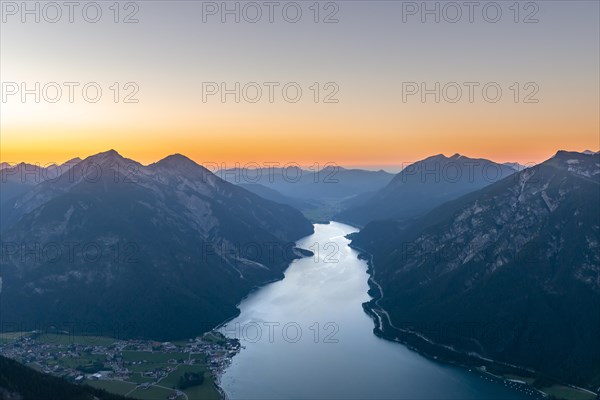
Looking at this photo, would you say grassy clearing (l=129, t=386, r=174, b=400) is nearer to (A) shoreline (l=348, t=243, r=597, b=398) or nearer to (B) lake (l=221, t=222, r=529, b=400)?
(B) lake (l=221, t=222, r=529, b=400)

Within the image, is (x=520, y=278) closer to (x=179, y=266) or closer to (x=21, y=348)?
(x=179, y=266)

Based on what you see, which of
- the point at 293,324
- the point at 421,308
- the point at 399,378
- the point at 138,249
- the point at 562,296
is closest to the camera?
the point at 399,378

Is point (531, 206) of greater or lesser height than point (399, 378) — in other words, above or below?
above

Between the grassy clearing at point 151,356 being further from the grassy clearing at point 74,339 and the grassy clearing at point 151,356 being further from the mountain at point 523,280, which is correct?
the mountain at point 523,280

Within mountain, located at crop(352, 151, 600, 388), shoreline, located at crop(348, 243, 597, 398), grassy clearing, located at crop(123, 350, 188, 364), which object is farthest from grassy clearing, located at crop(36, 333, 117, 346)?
mountain, located at crop(352, 151, 600, 388)

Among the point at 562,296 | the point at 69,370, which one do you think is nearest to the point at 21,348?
the point at 69,370

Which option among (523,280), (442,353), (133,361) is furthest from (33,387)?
(523,280)

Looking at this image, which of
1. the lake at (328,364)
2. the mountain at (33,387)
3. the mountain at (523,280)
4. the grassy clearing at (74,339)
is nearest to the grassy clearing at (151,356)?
the grassy clearing at (74,339)
